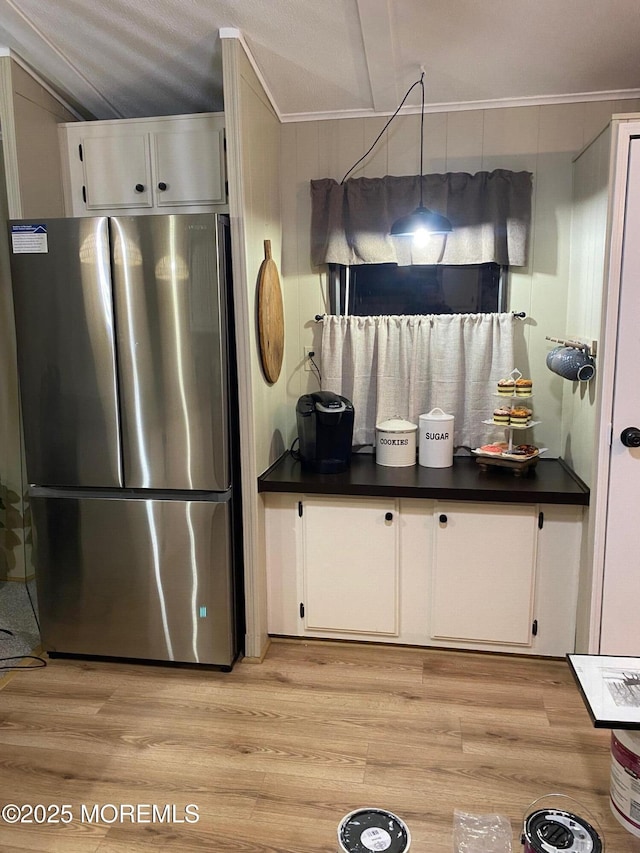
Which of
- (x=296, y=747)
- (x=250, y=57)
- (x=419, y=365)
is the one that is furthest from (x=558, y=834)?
(x=250, y=57)

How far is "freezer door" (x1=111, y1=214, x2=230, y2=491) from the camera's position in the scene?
2.42 metres

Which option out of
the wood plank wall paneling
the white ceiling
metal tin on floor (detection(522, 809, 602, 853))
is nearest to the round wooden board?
the wood plank wall paneling

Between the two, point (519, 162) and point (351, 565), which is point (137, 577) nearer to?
point (351, 565)

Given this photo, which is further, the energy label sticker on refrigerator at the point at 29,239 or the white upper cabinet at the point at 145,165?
the white upper cabinet at the point at 145,165

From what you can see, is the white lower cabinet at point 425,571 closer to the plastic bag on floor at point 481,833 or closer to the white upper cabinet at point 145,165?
the plastic bag on floor at point 481,833

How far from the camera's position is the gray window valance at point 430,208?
114 inches

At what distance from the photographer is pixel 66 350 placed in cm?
256

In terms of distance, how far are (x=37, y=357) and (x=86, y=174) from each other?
95cm

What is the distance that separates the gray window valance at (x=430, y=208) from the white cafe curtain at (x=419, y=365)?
290mm

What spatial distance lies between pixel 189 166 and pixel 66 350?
1010mm

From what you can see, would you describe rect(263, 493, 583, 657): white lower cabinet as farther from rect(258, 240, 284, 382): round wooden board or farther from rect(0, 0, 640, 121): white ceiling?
rect(0, 0, 640, 121): white ceiling

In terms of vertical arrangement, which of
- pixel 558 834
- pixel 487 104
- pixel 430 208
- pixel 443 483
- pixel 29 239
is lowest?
pixel 558 834

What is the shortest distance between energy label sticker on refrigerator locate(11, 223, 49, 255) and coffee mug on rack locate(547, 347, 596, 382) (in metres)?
2.14

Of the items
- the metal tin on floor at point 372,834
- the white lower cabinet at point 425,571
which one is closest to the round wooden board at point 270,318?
the white lower cabinet at point 425,571
